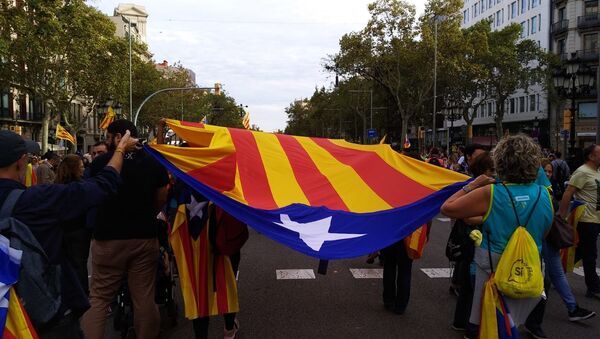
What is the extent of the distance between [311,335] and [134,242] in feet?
6.48

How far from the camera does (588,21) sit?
1917 inches

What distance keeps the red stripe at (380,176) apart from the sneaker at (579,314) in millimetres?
2114

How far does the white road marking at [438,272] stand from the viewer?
7.23 meters

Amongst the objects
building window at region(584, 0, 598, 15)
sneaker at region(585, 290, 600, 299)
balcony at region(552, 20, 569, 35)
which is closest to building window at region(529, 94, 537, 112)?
balcony at region(552, 20, 569, 35)

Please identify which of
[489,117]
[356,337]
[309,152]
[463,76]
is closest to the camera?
[356,337]

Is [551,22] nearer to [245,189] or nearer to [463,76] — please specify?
[463,76]

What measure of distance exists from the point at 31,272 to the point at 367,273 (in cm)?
570

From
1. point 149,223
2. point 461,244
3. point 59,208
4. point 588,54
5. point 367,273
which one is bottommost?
point 367,273

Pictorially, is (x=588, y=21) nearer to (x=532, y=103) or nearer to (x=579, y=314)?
(x=532, y=103)

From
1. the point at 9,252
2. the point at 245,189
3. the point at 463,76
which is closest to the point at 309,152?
the point at 245,189

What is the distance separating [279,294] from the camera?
20.8 feet

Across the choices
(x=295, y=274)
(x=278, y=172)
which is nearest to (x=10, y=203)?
(x=278, y=172)

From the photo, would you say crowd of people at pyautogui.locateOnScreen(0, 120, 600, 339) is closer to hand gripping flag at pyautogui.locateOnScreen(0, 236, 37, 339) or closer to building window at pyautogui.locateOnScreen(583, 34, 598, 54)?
hand gripping flag at pyautogui.locateOnScreen(0, 236, 37, 339)

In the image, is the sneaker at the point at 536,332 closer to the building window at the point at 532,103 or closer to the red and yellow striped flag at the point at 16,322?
the red and yellow striped flag at the point at 16,322
